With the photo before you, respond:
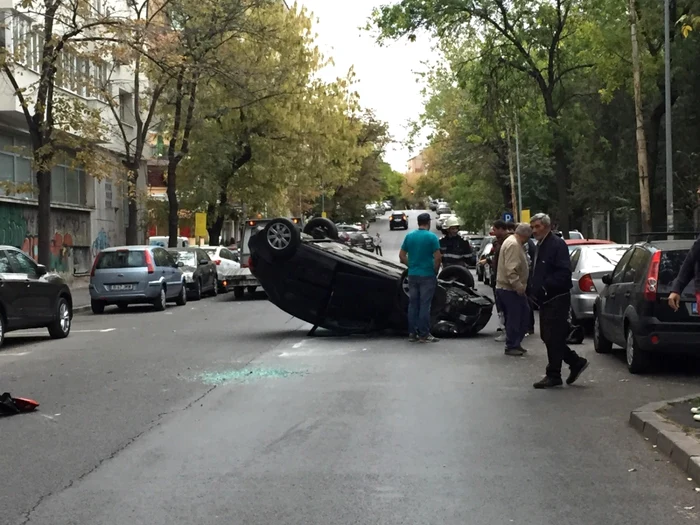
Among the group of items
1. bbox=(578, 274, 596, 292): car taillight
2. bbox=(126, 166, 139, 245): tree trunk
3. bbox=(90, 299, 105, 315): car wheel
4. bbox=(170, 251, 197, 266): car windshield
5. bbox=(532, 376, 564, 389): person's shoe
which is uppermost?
bbox=(126, 166, 139, 245): tree trunk

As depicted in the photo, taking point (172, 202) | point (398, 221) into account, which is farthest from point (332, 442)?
point (398, 221)

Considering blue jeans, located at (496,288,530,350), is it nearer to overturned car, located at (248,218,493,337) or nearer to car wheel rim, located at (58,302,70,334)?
overturned car, located at (248,218,493,337)

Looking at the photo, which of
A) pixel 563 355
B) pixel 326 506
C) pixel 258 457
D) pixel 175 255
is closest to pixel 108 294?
pixel 175 255

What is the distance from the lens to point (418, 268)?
1479 centimetres

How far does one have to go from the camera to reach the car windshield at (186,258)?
29281mm

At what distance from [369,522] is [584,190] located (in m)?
41.9

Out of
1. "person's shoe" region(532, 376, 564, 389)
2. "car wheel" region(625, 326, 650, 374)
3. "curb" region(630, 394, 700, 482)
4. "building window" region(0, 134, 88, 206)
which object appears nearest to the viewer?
"curb" region(630, 394, 700, 482)

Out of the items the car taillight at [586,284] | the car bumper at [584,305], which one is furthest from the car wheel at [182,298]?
the car taillight at [586,284]

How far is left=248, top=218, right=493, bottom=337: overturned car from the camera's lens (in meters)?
15.8

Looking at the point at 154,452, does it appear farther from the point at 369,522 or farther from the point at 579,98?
the point at 579,98

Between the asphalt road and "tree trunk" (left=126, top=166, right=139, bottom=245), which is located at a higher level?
"tree trunk" (left=126, top=166, right=139, bottom=245)

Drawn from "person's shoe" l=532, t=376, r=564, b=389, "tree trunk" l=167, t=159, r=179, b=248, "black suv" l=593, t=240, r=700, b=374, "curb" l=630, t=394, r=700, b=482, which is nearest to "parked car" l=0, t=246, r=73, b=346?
"person's shoe" l=532, t=376, r=564, b=389

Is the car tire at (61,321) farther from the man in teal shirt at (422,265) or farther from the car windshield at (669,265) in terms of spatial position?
the car windshield at (669,265)

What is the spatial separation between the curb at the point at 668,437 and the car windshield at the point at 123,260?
56.3 feet
